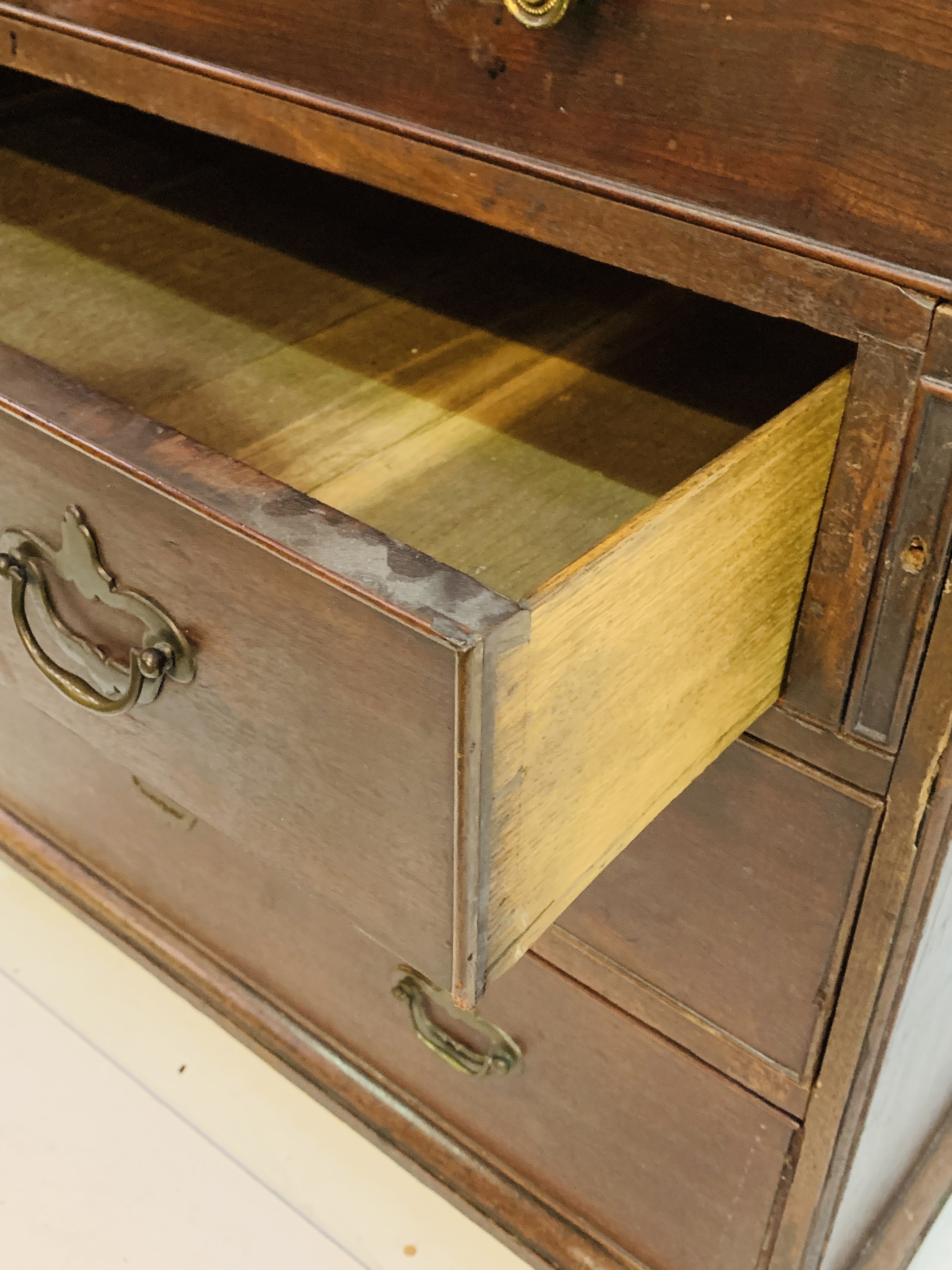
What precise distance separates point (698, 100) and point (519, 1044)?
0.54 meters

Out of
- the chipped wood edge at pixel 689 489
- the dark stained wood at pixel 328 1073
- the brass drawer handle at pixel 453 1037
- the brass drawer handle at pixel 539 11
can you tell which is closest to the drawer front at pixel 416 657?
the chipped wood edge at pixel 689 489

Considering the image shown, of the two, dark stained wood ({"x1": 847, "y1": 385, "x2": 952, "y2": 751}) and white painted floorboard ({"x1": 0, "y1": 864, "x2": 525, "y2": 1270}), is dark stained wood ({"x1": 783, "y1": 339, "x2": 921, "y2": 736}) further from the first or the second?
white painted floorboard ({"x1": 0, "y1": 864, "x2": 525, "y2": 1270})

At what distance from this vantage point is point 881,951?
56cm

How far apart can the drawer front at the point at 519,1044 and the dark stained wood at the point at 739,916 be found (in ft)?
0.09

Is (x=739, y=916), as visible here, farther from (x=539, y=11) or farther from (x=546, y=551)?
(x=539, y=11)

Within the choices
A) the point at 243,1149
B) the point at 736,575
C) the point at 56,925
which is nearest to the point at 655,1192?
the point at 243,1149

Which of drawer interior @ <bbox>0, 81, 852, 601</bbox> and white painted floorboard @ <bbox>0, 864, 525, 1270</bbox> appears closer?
drawer interior @ <bbox>0, 81, 852, 601</bbox>

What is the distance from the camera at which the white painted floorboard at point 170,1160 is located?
83 centimetres

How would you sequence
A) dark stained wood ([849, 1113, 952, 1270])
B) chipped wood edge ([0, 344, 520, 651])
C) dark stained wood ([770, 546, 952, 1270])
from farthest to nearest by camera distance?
dark stained wood ([849, 1113, 952, 1270])
dark stained wood ([770, 546, 952, 1270])
chipped wood edge ([0, 344, 520, 651])

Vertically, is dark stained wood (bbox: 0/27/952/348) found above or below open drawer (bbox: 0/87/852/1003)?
above

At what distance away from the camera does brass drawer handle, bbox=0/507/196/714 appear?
0.44m

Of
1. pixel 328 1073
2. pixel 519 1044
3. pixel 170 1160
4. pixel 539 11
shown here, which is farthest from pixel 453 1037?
pixel 539 11

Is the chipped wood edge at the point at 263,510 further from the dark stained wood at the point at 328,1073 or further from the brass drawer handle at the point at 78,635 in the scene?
the dark stained wood at the point at 328,1073

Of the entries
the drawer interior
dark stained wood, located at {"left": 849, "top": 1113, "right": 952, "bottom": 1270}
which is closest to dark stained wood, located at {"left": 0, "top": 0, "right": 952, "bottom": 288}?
the drawer interior
